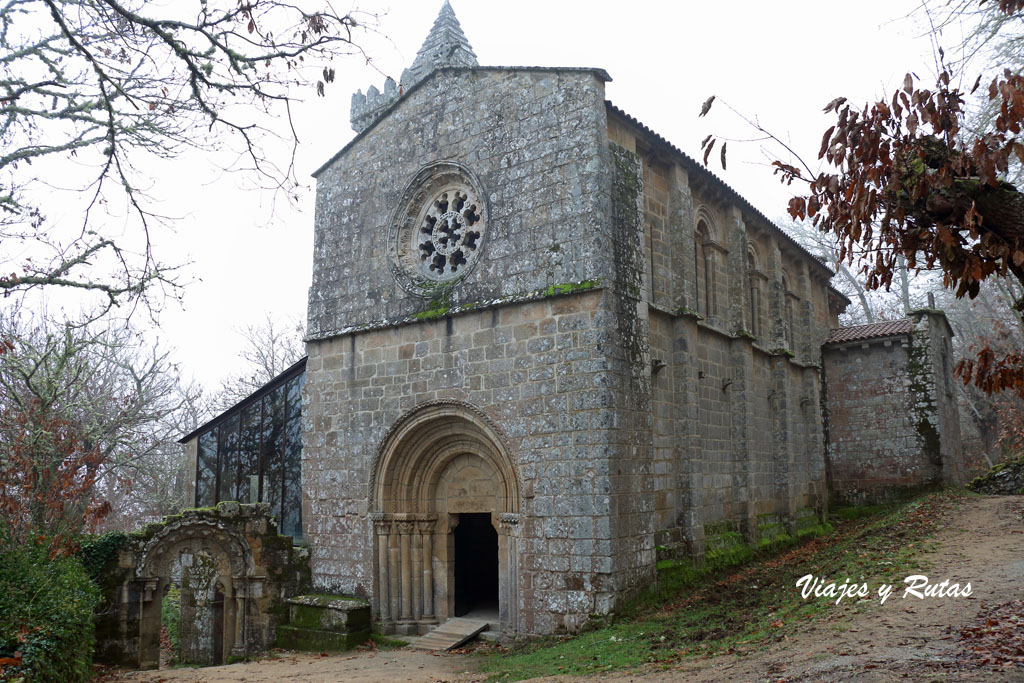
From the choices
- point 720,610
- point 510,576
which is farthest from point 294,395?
point 720,610

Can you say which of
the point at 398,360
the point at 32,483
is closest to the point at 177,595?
the point at 32,483

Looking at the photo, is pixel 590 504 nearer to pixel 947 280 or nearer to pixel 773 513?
pixel 947 280

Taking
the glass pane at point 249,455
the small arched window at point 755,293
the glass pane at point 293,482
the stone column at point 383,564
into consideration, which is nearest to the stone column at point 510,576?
the stone column at point 383,564

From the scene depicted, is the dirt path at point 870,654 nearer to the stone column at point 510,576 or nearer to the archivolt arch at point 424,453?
the stone column at point 510,576

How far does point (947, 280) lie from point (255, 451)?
521 inches

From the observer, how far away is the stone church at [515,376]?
10.1 m

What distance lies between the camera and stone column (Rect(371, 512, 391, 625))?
11930 millimetres

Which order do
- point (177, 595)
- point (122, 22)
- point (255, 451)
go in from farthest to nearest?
point (177, 595) < point (255, 451) < point (122, 22)

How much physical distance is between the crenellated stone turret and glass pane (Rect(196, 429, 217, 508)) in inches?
484

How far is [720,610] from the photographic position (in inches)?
395

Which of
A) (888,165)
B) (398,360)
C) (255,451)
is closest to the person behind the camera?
(888,165)

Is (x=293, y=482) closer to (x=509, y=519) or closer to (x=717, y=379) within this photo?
(x=509, y=519)

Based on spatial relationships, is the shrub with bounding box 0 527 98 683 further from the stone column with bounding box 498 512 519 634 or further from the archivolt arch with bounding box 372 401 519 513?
the stone column with bounding box 498 512 519 634

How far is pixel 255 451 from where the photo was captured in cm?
1505
